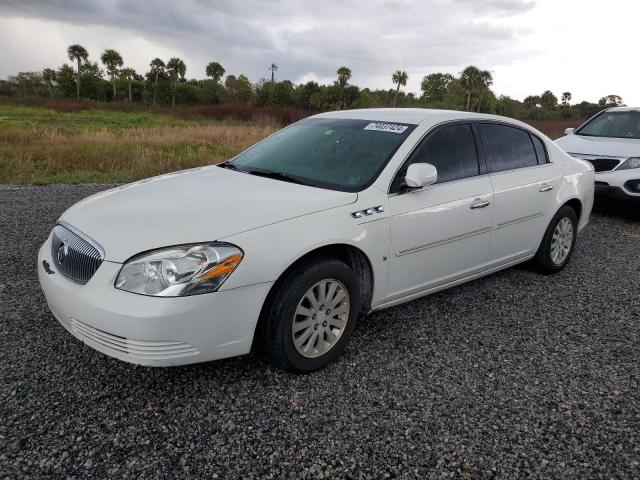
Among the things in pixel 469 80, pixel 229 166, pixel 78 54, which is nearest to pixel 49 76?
pixel 78 54

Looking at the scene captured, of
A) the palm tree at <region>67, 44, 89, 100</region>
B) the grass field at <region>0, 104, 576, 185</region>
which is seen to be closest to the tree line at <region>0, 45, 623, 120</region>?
the palm tree at <region>67, 44, 89, 100</region>

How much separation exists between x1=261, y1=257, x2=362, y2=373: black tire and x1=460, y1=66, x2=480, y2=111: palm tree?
62415 millimetres

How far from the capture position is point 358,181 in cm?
322

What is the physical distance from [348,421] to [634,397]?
1.67 m

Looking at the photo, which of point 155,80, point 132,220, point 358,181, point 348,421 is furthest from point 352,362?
point 155,80

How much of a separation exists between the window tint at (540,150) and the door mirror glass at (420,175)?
6.05 feet

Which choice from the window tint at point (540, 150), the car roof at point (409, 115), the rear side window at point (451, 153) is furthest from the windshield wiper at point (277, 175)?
the window tint at point (540, 150)

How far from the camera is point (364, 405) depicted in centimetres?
268

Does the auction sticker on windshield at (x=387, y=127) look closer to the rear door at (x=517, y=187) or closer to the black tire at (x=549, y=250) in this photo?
the rear door at (x=517, y=187)

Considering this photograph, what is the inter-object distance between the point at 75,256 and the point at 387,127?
223 cm

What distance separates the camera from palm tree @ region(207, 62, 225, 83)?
8669cm

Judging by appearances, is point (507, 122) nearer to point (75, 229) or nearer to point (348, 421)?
point (348, 421)

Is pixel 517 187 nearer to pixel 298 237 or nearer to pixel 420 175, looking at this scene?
pixel 420 175

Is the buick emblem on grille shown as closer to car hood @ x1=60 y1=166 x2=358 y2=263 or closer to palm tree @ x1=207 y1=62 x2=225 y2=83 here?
car hood @ x1=60 y1=166 x2=358 y2=263
